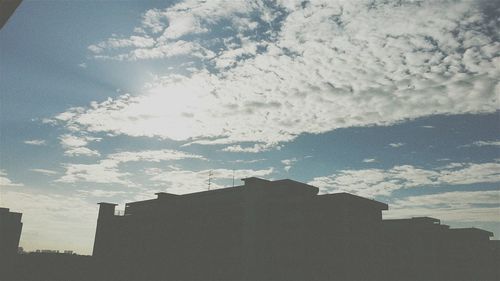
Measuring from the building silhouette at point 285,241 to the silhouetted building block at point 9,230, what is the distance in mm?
15389

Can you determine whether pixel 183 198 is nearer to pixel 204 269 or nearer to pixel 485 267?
pixel 204 269

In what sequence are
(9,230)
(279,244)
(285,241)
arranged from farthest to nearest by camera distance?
1. (9,230)
2. (279,244)
3. (285,241)

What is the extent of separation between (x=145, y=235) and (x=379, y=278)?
2373 centimetres

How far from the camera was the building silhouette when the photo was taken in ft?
82.1

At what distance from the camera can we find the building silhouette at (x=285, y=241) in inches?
985

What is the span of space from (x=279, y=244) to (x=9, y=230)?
38761 mm

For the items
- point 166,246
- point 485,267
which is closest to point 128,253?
point 166,246

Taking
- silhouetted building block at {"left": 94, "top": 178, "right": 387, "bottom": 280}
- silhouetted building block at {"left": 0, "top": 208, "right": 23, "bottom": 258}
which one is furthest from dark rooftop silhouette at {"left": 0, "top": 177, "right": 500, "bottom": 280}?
silhouetted building block at {"left": 0, "top": 208, "right": 23, "bottom": 258}

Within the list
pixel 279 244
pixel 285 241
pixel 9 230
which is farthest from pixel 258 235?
pixel 9 230

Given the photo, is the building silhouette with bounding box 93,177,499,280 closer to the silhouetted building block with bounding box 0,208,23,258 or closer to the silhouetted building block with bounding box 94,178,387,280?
the silhouetted building block with bounding box 94,178,387,280

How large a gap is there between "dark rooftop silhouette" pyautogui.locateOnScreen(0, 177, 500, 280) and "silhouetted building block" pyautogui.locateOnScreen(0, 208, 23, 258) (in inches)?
600

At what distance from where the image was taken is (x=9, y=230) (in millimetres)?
44312

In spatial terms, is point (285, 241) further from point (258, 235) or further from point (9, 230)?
point (9, 230)

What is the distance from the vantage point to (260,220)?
92.5 ft
